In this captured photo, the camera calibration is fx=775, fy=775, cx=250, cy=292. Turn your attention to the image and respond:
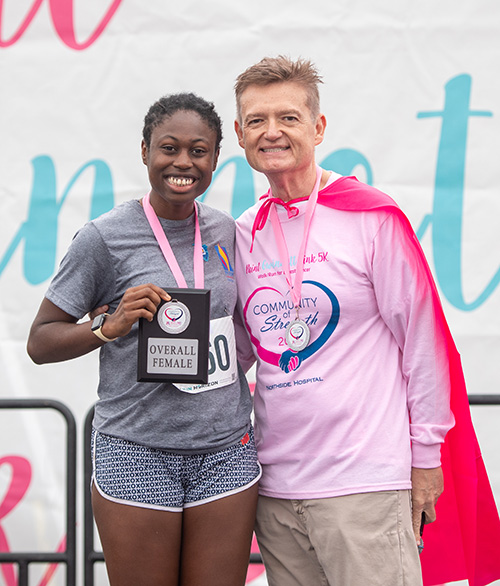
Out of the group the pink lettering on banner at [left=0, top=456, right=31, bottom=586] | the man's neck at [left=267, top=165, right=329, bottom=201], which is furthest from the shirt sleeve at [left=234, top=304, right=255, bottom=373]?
the pink lettering on banner at [left=0, top=456, right=31, bottom=586]

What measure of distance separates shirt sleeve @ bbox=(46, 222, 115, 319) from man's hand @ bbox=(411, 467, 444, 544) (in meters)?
0.95

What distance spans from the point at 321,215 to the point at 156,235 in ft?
1.47

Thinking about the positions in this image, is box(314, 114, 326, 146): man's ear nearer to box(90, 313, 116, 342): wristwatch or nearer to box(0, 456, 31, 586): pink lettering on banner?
box(90, 313, 116, 342): wristwatch

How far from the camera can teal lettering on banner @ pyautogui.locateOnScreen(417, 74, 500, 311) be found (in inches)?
137

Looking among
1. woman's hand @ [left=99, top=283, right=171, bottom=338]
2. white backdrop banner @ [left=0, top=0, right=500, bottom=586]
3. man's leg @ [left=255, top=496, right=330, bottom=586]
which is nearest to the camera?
woman's hand @ [left=99, top=283, right=171, bottom=338]

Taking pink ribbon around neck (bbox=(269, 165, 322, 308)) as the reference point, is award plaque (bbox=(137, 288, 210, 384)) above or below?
below

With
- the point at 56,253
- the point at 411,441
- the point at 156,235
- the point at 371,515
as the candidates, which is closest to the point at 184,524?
the point at 371,515

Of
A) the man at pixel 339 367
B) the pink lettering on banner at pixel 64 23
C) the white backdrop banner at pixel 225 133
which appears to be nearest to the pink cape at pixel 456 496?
the man at pixel 339 367

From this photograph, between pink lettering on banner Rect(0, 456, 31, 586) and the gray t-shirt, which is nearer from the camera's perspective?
the gray t-shirt

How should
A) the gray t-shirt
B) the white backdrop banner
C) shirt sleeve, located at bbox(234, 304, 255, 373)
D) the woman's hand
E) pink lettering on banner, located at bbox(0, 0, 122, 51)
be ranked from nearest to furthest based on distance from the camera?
the woman's hand → the gray t-shirt → shirt sleeve, located at bbox(234, 304, 255, 373) → the white backdrop banner → pink lettering on banner, located at bbox(0, 0, 122, 51)

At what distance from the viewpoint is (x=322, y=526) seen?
2.00 metres

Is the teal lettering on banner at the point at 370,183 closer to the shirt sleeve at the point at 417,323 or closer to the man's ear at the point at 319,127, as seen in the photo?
the man's ear at the point at 319,127

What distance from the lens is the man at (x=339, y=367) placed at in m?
1.97

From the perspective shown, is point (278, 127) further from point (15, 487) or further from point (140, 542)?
point (15, 487)
